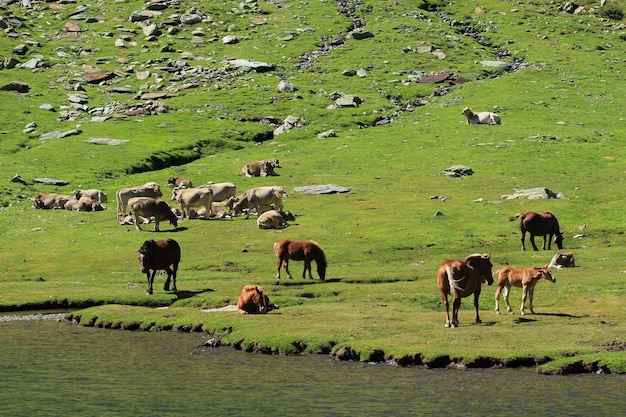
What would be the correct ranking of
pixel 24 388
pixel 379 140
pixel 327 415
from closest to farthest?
pixel 327 415 → pixel 24 388 → pixel 379 140

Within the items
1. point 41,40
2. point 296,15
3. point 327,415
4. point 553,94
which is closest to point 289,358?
point 327,415

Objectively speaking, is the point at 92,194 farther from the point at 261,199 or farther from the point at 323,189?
the point at 323,189

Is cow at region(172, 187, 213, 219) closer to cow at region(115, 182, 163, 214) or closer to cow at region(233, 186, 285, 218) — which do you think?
cow at region(233, 186, 285, 218)

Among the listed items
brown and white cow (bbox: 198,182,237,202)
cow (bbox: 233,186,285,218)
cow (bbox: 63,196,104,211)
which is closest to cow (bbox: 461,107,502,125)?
brown and white cow (bbox: 198,182,237,202)

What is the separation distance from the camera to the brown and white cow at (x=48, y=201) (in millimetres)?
79625

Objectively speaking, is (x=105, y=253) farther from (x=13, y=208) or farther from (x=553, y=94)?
(x=553, y=94)

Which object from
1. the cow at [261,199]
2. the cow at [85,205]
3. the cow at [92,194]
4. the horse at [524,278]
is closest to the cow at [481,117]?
the cow at [261,199]

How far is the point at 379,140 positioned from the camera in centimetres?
10544

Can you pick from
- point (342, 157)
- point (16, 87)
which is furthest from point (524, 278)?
point (16, 87)

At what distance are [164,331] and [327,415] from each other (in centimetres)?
1599

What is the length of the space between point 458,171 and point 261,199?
2390 centimetres

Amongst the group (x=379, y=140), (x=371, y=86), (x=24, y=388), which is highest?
(x=371, y=86)

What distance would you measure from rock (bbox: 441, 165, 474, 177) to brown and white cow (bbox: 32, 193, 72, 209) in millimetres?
36981

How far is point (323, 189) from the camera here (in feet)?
266
